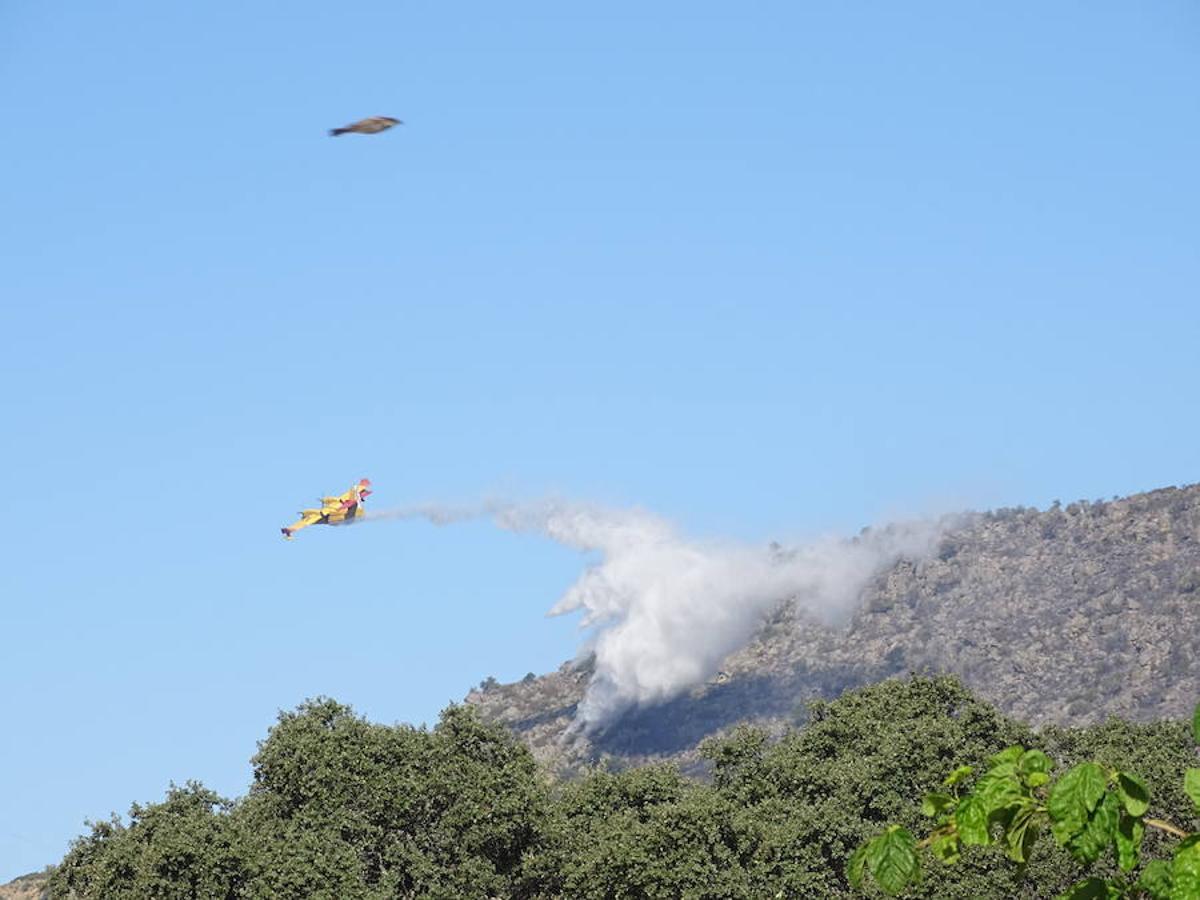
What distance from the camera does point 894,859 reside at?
52.3 feet

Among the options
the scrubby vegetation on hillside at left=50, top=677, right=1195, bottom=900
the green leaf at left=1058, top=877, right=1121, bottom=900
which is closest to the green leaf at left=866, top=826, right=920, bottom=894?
the green leaf at left=1058, top=877, right=1121, bottom=900

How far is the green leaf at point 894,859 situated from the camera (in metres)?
15.8

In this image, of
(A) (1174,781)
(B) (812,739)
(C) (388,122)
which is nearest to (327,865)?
(B) (812,739)

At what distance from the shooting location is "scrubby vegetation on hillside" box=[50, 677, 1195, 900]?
3364 inches

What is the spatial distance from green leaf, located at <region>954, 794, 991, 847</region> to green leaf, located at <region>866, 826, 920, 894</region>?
0.42m

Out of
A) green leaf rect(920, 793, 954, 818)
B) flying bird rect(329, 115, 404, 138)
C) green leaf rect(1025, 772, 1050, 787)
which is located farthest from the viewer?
flying bird rect(329, 115, 404, 138)

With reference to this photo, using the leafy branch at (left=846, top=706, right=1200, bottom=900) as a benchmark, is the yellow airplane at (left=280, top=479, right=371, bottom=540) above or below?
above

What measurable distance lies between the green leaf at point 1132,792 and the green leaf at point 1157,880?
494mm

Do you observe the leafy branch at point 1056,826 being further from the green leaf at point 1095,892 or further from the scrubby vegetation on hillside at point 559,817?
the scrubby vegetation on hillside at point 559,817

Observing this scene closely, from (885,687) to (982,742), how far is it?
12144 millimetres

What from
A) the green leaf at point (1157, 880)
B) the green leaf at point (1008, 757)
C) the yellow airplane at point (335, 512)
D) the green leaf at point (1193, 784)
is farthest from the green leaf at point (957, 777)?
the yellow airplane at point (335, 512)

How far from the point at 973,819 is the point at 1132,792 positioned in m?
1.23

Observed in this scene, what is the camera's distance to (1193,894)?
1500 centimetres

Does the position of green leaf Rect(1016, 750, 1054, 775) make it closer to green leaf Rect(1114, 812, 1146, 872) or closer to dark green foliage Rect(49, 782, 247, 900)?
green leaf Rect(1114, 812, 1146, 872)
